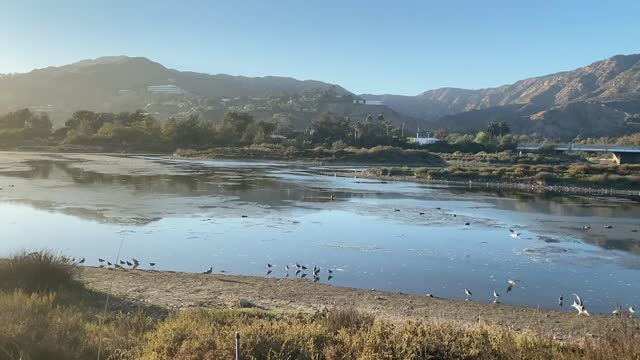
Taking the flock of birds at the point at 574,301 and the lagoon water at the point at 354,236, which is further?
the lagoon water at the point at 354,236

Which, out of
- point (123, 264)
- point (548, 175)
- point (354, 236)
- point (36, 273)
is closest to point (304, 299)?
point (36, 273)

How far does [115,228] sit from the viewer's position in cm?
2422

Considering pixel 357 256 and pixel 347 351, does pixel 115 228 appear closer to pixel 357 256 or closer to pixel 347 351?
pixel 357 256

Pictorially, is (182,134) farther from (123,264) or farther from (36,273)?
(36,273)

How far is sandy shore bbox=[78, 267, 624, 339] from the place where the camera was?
12414 mm

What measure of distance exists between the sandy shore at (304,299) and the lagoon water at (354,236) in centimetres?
136

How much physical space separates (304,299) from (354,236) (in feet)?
36.9

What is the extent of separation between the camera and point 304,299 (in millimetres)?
14086

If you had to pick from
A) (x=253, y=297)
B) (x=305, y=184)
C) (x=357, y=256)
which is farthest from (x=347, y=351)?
(x=305, y=184)

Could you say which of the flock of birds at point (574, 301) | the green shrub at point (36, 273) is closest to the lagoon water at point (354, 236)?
the flock of birds at point (574, 301)

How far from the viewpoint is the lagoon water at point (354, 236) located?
17.8 m

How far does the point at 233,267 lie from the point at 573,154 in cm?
11787

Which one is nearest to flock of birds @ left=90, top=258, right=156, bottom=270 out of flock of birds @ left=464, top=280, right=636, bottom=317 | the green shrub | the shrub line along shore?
the green shrub

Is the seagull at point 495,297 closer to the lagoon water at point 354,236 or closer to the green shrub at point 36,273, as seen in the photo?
the lagoon water at point 354,236
